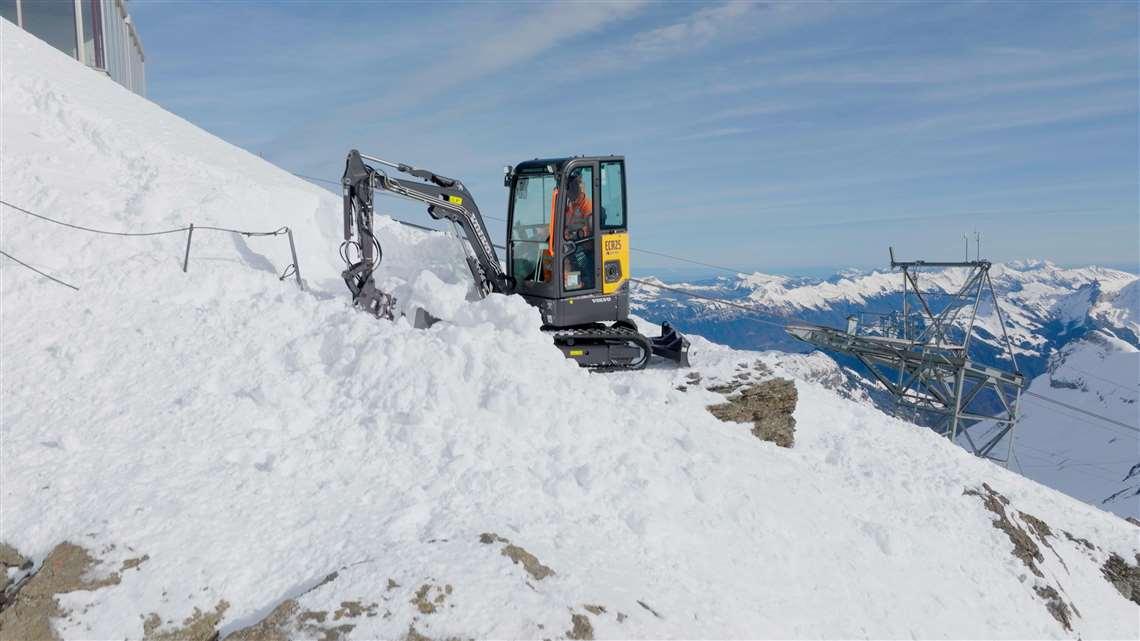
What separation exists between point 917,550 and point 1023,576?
2.24 m

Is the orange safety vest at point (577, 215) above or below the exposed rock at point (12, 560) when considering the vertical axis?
above

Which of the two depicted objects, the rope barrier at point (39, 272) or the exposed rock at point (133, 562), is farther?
the rope barrier at point (39, 272)

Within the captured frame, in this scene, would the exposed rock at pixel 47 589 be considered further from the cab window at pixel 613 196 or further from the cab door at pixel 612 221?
the cab window at pixel 613 196

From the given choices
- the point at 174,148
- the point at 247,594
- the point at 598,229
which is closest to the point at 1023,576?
the point at 598,229

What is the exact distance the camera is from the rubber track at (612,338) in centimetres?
1336

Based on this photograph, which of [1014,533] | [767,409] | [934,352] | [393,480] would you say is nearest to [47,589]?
[393,480]

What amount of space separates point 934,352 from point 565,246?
19.1m

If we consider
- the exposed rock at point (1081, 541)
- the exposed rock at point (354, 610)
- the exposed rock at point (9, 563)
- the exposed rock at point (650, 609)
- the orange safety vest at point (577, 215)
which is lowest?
the exposed rock at point (1081, 541)

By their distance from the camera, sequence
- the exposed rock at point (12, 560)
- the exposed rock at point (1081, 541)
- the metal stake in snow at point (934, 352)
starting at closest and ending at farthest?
the exposed rock at point (12, 560) → the exposed rock at point (1081, 541) → the metal stake in snow at point (934, 352)

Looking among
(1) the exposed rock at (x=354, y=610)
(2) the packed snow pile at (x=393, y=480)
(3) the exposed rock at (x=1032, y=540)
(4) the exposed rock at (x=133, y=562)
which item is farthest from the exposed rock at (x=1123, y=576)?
(4) the exposed rock at (x=133, y=562)

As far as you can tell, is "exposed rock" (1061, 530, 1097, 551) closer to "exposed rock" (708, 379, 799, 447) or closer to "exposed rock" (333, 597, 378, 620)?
"exposed rock" (708, 379, 799, 447)

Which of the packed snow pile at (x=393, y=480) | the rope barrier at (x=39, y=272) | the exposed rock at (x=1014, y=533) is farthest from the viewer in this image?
the exposed rock at (x=1014, y=533)

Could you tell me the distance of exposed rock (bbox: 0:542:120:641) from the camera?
650 cm

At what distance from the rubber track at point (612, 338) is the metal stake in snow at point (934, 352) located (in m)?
15.7
